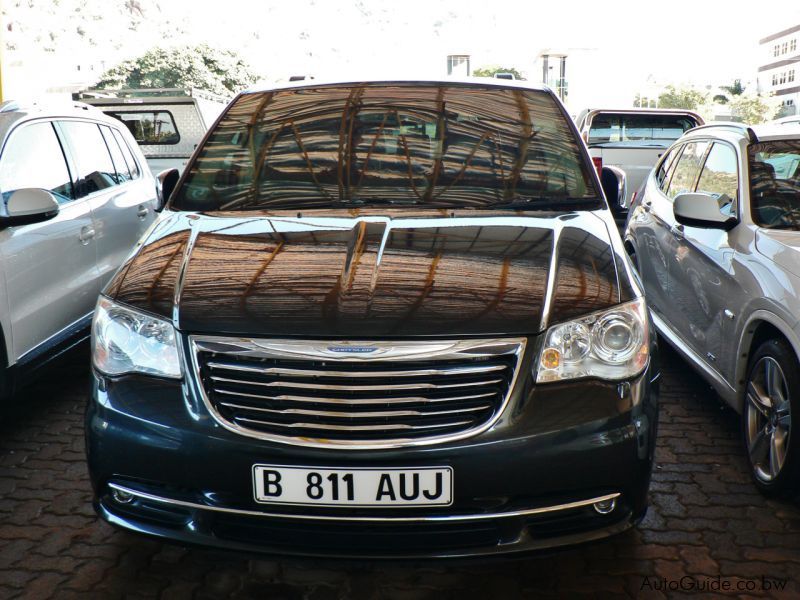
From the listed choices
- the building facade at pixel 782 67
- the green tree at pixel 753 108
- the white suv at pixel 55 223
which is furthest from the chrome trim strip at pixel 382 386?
the building facade at pixel 782 67

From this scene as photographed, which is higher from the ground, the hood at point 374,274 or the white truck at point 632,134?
the hood at point 374,274

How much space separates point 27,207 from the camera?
4.14m

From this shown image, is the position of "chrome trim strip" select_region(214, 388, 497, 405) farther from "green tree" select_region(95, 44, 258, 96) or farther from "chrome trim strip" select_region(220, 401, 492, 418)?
"green tree" select_region(95, 44, 258, 96)

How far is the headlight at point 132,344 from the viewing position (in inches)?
102

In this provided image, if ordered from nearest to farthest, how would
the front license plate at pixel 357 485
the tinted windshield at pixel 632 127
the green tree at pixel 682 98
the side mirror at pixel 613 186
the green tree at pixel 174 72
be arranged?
the front license plate at pixel 357 485 → the side mirror at pixel 613 186 → the tinted windshield at pixel 632 127 → the green tree at pixel 174 72 → the green tree at pixel 682 98

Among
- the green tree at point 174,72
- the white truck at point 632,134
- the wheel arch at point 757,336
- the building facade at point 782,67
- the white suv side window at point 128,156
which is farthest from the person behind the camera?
the building facade at point 782,67

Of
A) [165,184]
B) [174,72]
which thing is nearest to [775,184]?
[165,184]

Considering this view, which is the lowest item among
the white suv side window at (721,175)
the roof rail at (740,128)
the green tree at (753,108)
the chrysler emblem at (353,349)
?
the green tree at (753,108)

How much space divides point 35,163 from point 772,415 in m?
3.87

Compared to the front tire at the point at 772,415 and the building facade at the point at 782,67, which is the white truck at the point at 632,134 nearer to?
the front tire at the point at 772,415

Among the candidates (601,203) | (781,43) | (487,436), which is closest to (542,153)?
(601,203)

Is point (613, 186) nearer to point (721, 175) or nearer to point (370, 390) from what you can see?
point (721, 175)

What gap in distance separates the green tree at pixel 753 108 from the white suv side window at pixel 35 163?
101970 mm

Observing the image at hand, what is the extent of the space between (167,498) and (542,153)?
2.14 meters
